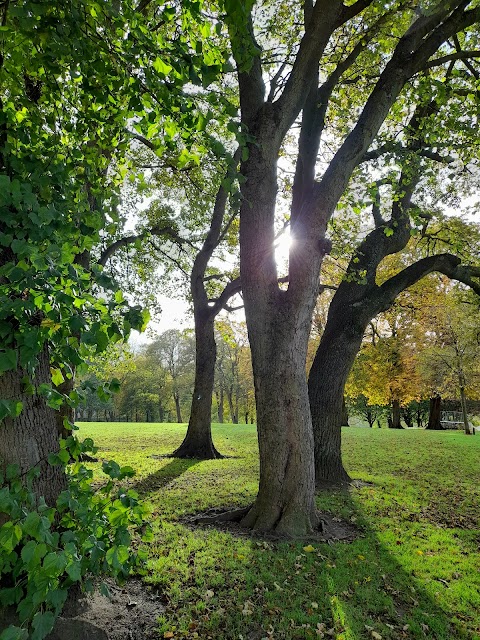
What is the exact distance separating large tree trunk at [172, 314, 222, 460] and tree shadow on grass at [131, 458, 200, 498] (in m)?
0.85

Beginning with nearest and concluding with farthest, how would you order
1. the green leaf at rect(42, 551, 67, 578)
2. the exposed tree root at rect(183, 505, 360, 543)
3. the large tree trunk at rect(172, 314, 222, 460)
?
the green leaf at rect(42, 551, 67, 578), the exposed tree root at rect(183, 505, 360, 543), the large tree trunk at rect(172, 314, 222, 460)

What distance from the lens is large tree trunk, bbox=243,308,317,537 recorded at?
5465mm

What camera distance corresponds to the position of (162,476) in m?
9.34

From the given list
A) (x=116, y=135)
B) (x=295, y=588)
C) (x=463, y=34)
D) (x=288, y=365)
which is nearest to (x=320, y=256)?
(x=288, y=365)

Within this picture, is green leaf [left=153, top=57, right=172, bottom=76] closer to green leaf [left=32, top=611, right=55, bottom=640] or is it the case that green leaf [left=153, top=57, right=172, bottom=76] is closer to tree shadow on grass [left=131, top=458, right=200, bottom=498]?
green leaf [left=32, top=611, right=55, bottom=640]

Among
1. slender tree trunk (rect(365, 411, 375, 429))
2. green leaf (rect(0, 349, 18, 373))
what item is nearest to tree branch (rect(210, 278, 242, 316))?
green leaf (rect(0, 349, 18, 373))

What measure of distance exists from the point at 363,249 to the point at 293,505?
5645mm

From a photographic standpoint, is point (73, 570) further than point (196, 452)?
No

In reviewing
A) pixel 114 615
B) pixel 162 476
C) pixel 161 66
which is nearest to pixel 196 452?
pixel 162 476

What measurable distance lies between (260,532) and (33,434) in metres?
3.75

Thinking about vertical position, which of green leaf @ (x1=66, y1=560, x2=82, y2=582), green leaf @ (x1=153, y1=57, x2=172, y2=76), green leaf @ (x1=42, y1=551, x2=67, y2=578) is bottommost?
green leaf @ (x1=66, y1=560, x2=82, y2=582)

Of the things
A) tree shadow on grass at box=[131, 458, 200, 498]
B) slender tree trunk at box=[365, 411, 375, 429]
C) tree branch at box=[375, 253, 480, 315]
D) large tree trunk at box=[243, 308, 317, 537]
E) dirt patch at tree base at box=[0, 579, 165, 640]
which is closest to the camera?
dirt patch at tree base at box=[0, 579, 165, 640]

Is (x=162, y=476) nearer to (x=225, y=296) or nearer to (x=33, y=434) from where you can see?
(x=225, y=296)

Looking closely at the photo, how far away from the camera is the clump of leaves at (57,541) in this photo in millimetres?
1876
